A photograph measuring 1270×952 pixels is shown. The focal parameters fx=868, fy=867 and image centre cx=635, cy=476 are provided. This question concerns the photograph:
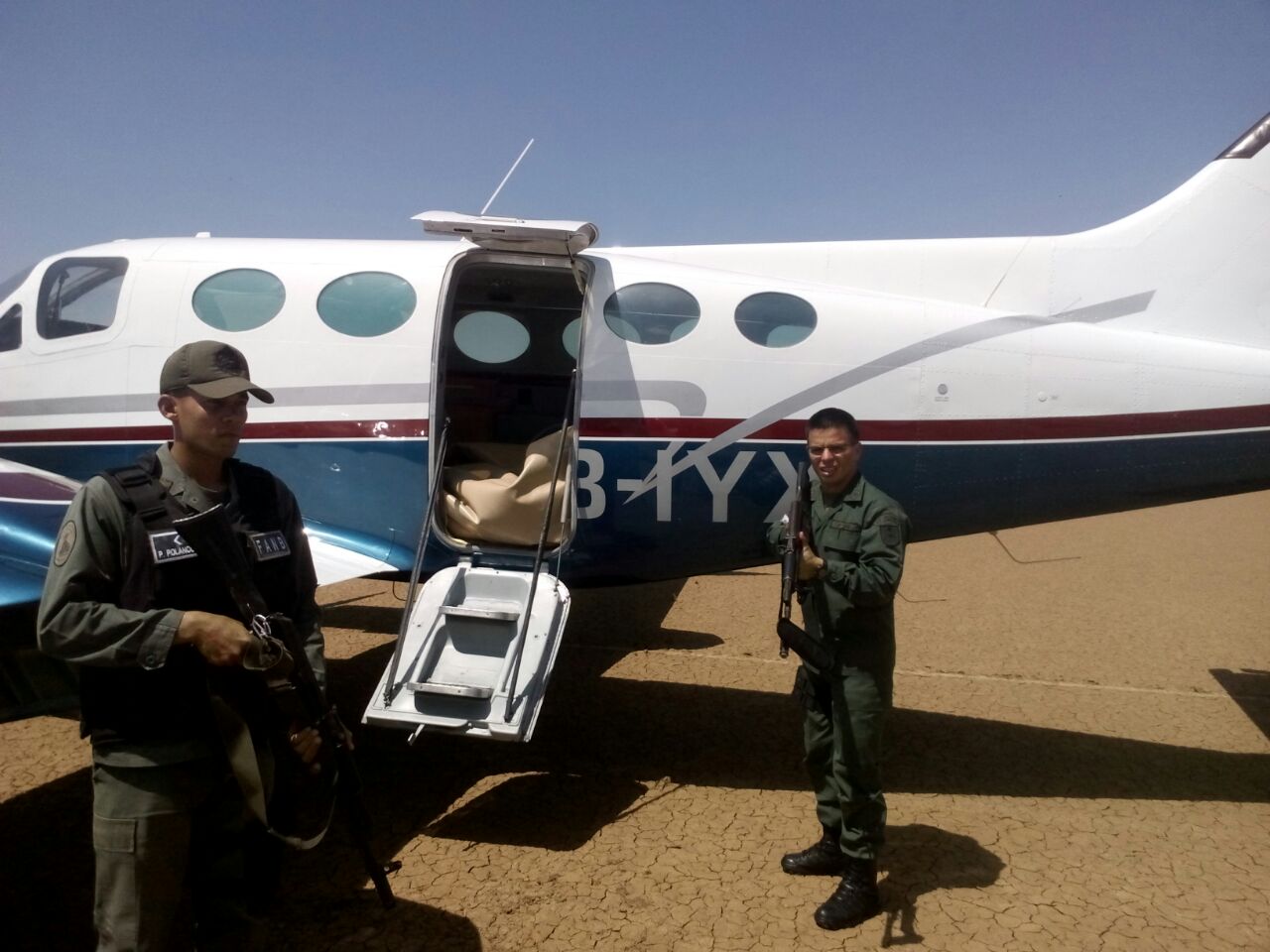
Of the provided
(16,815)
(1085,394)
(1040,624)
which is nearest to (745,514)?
(1085,394)

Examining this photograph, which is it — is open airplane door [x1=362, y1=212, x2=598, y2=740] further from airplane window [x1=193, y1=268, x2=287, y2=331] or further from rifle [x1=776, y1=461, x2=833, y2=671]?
rifle [x1=776, y1=461, x2=833, y2=671]

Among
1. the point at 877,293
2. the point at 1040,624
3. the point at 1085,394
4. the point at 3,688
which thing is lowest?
the point at 1040,624

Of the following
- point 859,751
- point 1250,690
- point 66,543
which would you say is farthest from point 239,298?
point 1250,690

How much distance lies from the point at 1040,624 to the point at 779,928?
642cm

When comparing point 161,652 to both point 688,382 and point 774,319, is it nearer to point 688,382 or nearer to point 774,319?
point 688,382

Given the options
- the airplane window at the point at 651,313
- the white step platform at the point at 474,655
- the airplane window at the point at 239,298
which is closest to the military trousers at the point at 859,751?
the white step platform at the point at 474,655

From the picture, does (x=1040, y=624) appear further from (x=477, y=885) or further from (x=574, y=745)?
(x=477, y=885)

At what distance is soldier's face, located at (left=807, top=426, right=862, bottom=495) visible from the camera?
3469 millimetres

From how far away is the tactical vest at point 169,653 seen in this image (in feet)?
7.29

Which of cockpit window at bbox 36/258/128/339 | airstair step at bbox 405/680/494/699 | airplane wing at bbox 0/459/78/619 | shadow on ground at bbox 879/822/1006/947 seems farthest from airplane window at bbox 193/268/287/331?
shadow on ground at bbox 879/822/1006/947

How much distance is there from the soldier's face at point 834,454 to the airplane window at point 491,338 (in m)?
2.95

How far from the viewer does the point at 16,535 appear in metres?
3.64

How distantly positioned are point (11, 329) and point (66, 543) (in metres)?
4.39

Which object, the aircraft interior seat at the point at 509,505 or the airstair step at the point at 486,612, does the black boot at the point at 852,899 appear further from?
the aircraft interior seat at the point at 509,505
